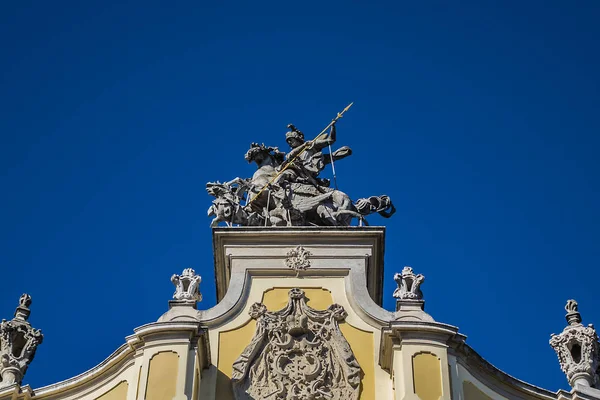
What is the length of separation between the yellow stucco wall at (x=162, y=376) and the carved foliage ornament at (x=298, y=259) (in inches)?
110

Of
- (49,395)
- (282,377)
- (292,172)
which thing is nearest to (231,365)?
(282,377)

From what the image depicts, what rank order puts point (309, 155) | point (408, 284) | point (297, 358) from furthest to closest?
point (309, 155), point (408, 284), point (297, 358)

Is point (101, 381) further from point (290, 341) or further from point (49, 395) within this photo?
point (290, 341)

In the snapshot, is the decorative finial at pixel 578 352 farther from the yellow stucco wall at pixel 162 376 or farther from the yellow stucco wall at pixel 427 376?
the yellow stucco wall at pixel 162 376

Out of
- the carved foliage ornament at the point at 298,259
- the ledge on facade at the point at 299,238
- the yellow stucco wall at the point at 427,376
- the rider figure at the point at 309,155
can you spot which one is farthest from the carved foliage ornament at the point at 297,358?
the rider figure at the point at 309,155

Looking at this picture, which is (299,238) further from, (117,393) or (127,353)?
(117,393)

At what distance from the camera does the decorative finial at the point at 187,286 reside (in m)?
21.1

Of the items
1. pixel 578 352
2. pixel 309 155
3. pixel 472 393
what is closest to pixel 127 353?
pixel 472 393

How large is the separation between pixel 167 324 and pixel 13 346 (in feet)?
8.25

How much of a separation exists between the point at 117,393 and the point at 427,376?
4.72 meters

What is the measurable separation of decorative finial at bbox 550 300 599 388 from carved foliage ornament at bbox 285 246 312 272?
412 centimetres

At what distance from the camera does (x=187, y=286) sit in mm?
21250

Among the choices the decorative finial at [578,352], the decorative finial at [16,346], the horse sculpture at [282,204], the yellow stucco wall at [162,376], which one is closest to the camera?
the yellow stucco wall at [162,376]

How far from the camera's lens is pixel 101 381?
68.1ft
